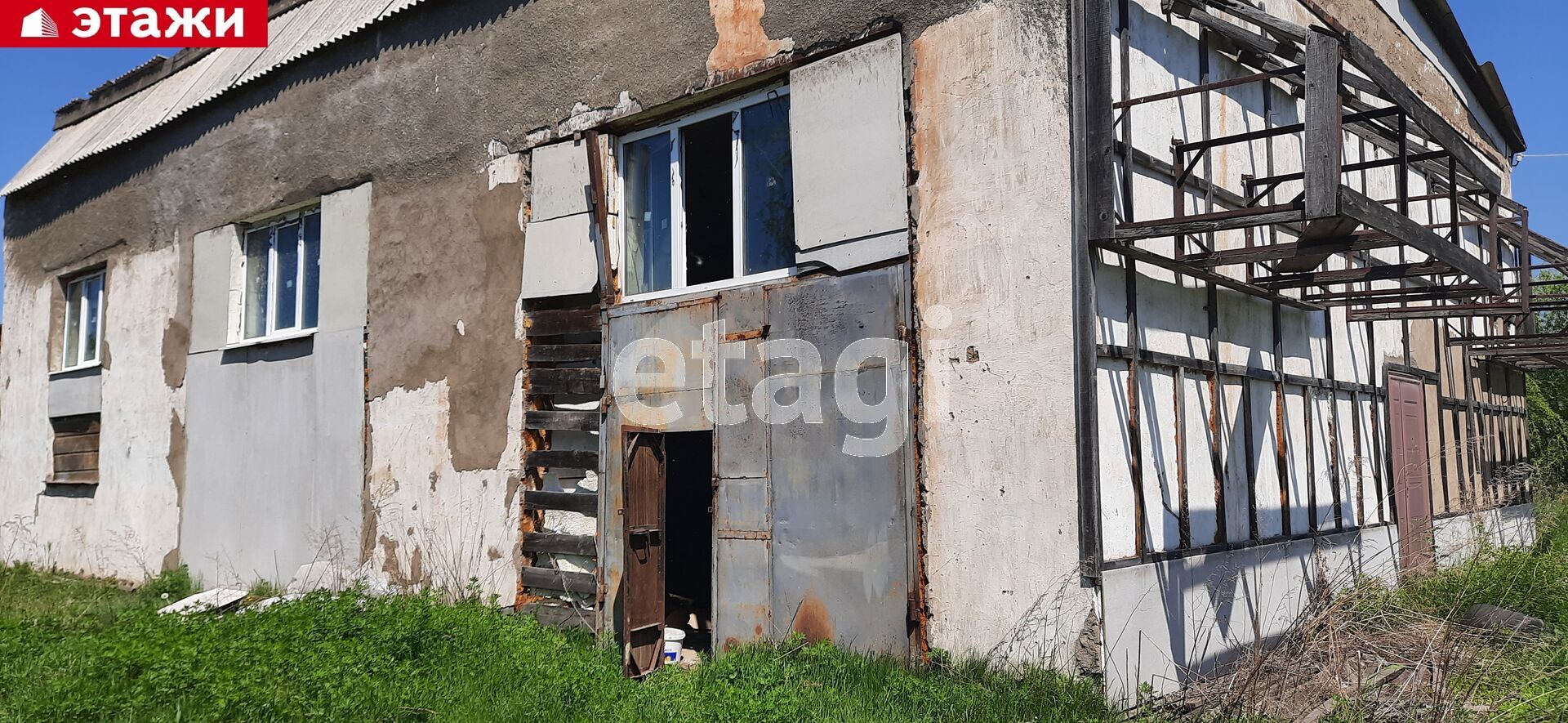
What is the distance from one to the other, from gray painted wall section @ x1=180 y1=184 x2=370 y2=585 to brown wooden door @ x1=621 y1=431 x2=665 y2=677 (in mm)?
3497

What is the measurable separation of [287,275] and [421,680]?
6159mm

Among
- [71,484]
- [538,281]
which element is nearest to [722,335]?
[538,281]

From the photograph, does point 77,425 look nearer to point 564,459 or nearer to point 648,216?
point 564,459

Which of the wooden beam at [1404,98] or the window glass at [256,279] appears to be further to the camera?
the window glass at [256,279]

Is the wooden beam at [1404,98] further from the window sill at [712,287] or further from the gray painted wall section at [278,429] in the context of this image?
the gray painted wall section at [278,429]

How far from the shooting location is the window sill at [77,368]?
12.3 metres

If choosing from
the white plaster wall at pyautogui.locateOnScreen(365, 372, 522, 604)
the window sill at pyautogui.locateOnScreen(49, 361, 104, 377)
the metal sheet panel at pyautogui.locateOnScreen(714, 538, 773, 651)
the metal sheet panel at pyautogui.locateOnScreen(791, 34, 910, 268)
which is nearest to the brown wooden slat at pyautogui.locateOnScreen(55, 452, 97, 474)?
the window sill at pyautogui.locateOnScreen(49, 361, 104, 377)

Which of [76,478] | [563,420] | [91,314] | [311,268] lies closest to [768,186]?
[563,420]

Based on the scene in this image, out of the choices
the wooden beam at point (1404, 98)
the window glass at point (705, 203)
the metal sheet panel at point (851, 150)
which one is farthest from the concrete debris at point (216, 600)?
the wooden beam at point (1404, 98)

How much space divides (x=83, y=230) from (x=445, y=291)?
23.4 feet

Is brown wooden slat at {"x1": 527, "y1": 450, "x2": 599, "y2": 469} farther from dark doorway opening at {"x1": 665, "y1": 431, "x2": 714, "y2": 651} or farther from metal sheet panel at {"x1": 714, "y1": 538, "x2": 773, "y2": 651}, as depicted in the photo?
dark doorway opening at {"x1": 665, "y1": 431, "x2": 714, "y2": 651}

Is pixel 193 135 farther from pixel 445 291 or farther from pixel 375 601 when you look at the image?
pixel 375 601

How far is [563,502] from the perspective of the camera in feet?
25.1

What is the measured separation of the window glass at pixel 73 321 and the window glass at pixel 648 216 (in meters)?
9.23
